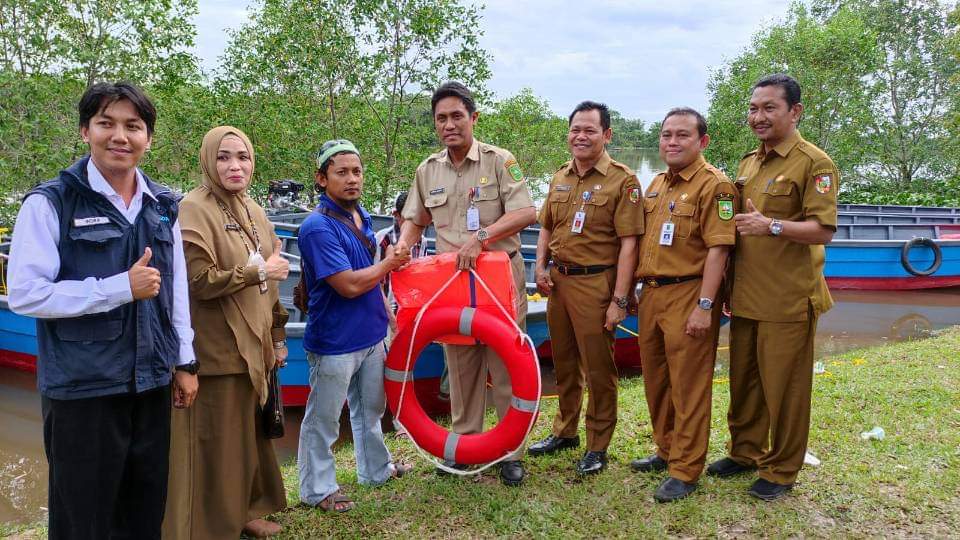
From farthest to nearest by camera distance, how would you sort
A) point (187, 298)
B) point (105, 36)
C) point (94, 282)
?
point (105, 36) < point (187, 298) < point (94, 282)

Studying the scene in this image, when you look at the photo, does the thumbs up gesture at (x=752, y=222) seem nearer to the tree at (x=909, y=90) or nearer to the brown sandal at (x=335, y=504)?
the brown sandal at (x=335, y=504)

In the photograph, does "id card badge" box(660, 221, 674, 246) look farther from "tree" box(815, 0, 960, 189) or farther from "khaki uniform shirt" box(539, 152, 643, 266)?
"tree" box(815, 0, 960, 189)

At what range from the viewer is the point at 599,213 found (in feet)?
8.91

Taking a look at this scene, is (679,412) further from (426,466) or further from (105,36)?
(105,36)

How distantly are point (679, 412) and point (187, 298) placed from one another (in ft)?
6.18

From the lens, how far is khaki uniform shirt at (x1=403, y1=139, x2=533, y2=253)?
2.75m

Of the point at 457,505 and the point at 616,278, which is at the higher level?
the point at 616,278

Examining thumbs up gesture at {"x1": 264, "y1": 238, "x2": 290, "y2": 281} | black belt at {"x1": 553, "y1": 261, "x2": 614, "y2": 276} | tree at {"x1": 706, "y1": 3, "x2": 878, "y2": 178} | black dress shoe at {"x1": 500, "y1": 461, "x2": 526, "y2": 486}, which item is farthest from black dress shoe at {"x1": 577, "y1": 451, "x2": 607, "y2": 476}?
tree at {"x1": 706, "y1": 3, "x2": 878, "y2": 178}

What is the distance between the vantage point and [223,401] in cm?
216

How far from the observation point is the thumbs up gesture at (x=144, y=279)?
1.65 meters

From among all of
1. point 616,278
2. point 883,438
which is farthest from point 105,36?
point 883,438

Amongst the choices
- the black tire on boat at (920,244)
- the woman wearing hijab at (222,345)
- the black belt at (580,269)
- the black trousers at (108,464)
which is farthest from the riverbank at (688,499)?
the black tire on boat at (920,244)

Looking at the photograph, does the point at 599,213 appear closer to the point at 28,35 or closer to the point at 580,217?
the point at 580,217

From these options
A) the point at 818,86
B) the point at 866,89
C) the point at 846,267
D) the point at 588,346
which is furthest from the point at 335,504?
the point at 866,89
